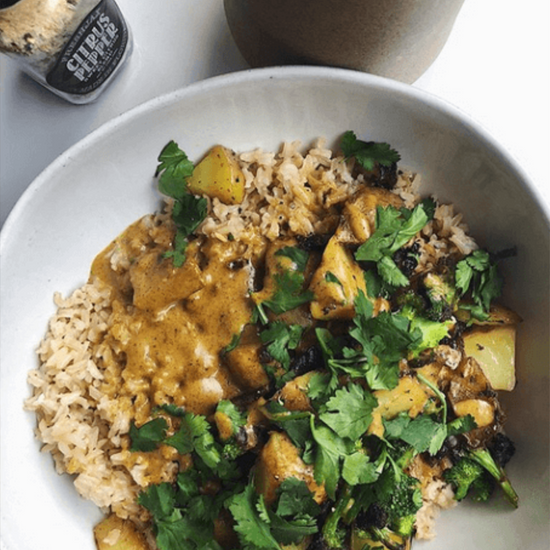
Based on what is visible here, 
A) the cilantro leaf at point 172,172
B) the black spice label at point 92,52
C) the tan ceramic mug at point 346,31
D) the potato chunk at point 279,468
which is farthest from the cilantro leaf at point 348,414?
the black spice label at point 92,52

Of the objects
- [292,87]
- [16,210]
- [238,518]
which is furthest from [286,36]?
[238,518]

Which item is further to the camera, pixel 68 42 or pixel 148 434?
pixel 68 42

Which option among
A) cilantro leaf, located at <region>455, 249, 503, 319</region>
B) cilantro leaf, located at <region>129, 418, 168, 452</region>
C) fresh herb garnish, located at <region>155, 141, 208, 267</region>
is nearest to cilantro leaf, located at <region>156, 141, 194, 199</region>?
fresh herb garnish, located at <region>155, 141, 208, 267</region>

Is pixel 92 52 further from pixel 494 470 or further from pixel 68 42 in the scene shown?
pixel 494 470

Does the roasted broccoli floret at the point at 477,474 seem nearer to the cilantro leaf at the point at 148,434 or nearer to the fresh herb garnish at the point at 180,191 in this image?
the cilantro leaf at the point at 148,434

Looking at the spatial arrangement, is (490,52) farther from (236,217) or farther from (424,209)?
(236,217)

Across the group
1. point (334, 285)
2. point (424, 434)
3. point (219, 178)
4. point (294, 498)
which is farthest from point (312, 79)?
point (294, 498)

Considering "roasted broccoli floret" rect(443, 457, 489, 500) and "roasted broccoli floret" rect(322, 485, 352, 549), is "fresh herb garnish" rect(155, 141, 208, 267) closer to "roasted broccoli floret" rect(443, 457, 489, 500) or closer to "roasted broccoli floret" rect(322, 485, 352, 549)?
"roasted broccoli floret" rect(322, 485, 352, 549)
